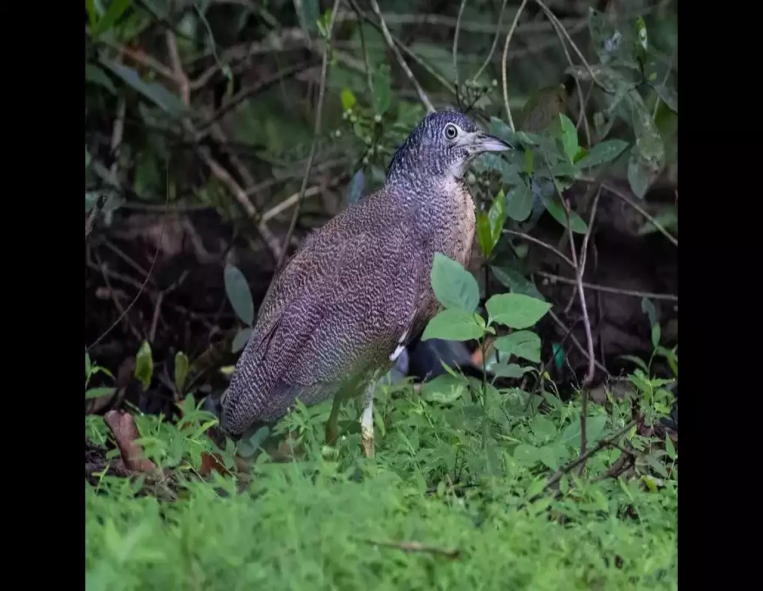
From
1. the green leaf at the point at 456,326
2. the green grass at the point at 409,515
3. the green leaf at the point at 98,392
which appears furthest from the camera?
the green leaf at the point at 98,392

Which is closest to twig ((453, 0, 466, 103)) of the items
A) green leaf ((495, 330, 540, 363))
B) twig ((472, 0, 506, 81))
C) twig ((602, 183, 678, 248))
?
twig ((472, 0, 506, 81))

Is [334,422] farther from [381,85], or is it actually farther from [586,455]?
[381,85]

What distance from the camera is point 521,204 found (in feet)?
4.33

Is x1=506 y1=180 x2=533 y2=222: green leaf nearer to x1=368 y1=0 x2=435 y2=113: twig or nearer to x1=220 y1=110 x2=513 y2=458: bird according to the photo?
x1=220 y1=110 x2=513 y2=458: bird

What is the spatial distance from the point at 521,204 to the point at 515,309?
201 mm

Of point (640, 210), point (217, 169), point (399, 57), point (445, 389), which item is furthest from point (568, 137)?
point (217, 169)

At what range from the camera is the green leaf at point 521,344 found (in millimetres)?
1199

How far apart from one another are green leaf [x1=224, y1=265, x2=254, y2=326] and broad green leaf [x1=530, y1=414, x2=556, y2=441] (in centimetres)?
43

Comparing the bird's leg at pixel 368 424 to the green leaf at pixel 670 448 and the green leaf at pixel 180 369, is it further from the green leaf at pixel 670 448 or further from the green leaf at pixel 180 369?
the green leaf at pixel 670 448

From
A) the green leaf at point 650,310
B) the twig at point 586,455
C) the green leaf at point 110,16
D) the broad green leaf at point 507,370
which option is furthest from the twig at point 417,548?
the green leaf at point 110,16

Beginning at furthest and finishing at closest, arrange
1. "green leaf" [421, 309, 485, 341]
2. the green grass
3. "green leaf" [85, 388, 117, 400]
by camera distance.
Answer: "green leaf" [85, 388, 117, 400]
"green leaf" [421, 309, 485, 341]
the green grass

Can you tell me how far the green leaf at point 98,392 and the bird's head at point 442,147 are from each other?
52 cm

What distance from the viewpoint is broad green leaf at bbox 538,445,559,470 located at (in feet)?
3.91
